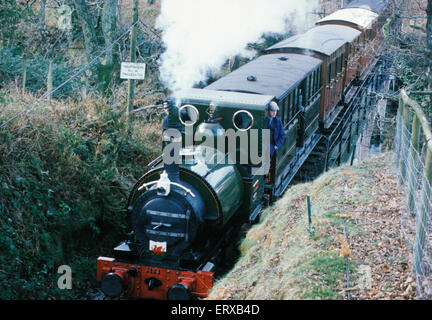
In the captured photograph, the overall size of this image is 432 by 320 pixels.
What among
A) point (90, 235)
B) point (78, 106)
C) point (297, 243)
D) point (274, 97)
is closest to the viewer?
point (297, 243)

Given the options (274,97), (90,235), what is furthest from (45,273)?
(274,97)

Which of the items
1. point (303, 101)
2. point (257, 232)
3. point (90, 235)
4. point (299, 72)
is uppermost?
point (299, 72)

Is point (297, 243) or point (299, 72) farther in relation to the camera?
point (299, 72)

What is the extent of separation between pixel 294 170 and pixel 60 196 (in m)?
4.86

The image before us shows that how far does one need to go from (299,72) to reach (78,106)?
4.63 meters

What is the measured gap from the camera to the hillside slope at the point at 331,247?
15.7 ft

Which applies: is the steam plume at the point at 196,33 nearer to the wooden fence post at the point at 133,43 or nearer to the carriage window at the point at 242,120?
the wooden fence post at the point at 133,43

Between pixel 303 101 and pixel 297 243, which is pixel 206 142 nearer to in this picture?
pixel 297 243

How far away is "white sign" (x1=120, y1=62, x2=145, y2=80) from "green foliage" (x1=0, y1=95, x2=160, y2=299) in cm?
94

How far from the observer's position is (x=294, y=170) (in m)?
10.1

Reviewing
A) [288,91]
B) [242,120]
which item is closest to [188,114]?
[242,120]

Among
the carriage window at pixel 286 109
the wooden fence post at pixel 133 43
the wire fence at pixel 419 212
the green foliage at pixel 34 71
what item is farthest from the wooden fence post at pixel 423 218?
the green foliage at pixel 34 71

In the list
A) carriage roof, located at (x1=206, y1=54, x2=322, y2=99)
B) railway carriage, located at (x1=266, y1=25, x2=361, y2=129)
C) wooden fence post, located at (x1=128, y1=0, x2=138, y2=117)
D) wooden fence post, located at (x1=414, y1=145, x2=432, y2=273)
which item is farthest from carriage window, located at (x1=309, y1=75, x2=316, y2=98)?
wooden fence post, located at (x1=414, y1=145, x2=432, y2=273)

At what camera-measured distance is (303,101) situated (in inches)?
400
